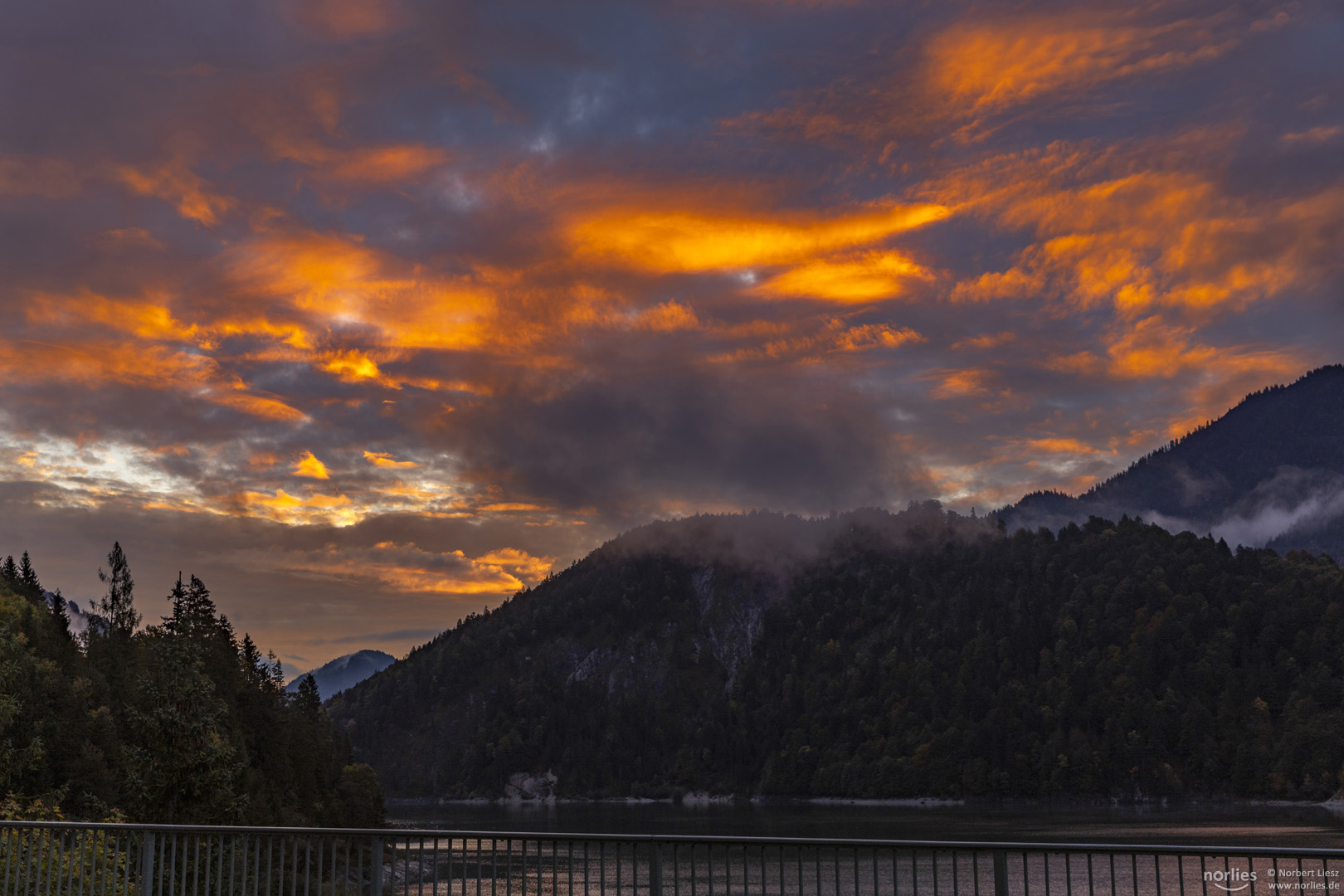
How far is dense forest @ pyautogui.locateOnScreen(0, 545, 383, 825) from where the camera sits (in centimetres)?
6238

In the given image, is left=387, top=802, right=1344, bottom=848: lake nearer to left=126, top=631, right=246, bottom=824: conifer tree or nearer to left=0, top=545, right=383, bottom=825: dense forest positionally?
left=0, top=545, right=383, bottom=825: dense forest

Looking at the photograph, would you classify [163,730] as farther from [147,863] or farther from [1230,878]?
[1230,878]

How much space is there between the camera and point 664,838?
35.8 ft

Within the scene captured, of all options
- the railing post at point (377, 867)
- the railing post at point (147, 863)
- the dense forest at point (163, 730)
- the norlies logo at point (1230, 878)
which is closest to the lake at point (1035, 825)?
the dense forest at point (163, 730)

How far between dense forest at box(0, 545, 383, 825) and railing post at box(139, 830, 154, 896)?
81.5 feet

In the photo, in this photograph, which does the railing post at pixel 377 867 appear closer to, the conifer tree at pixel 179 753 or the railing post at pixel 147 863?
the railing post at pixel 147 863

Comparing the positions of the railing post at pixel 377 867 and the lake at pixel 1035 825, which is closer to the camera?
the railing post at pixel 377 867

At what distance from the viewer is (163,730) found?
62375mm

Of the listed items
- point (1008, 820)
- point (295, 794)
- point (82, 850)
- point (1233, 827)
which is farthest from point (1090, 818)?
point (82, 850)

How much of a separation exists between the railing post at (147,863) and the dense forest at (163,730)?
24846 millimetres

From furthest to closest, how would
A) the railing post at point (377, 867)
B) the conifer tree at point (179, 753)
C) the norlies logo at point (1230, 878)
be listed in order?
the conifer tree at point (179, 753) < the railing post at point (377, 867) < the norlies logo at point (1230, 878)

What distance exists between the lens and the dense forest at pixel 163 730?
62375 mm

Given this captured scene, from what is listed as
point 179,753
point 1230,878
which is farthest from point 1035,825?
point 1230,878

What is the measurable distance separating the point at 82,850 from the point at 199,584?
79.8 meters
